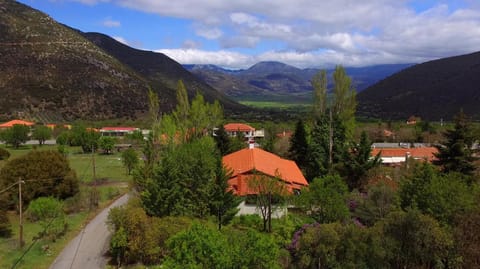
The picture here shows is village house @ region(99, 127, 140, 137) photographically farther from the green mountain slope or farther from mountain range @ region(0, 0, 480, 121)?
the green mountain slope

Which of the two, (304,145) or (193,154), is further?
(304,145)

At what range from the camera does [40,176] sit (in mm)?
32000

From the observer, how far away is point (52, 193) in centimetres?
3256

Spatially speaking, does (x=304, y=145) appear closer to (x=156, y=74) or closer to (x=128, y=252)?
(x=128, y=252)

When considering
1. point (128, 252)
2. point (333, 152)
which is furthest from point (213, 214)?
point (333, 152)

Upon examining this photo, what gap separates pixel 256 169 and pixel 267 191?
551cm

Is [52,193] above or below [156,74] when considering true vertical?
below

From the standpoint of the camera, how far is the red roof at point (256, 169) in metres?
28.9

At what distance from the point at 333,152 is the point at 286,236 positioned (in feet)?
61.0

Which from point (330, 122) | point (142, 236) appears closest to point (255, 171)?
point (142, 236)

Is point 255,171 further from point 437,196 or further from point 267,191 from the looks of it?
point 437,196

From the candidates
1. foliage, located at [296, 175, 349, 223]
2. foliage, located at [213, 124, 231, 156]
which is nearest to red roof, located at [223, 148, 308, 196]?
foliage, located at [296, 175, 349, 223]

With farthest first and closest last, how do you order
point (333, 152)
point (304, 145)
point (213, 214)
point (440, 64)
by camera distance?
point (440, 64), point (304, 145), point (333, 152), point (213, 214)

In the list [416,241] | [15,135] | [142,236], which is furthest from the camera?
[15,135]
